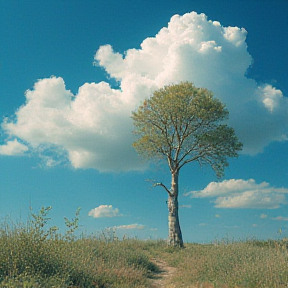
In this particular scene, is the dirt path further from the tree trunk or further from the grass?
the tree trunk

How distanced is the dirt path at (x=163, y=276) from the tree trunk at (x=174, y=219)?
18.3ft

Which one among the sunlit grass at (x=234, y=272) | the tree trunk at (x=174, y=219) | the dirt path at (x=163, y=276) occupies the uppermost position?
the tree trunk at (x=174, y=219)

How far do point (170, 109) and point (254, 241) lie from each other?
1316 cm

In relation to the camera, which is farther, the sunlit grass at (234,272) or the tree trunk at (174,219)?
the tree trunk at (174,219)

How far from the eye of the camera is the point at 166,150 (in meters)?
29.9

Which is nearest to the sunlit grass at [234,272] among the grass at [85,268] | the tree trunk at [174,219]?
the grass at [85,268]

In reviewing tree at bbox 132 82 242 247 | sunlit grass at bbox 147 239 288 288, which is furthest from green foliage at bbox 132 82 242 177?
sunlit grass at bbox 147 239 288 288

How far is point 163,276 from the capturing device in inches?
699

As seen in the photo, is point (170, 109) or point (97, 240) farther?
point (170, 109)

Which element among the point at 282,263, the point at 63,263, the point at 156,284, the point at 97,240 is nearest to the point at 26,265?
the point at 63,263

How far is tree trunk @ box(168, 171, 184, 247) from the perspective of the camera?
27.4m

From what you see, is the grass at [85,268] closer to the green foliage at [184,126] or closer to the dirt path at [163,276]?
the dirt path at [163,276]

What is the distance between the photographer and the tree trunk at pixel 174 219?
90.0 ft

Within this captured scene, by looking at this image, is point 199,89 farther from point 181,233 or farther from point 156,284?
point 156,284
